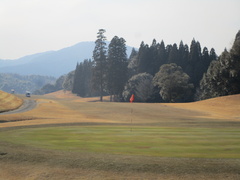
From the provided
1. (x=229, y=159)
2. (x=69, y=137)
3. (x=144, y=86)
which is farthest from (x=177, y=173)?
(x=144, y=86)

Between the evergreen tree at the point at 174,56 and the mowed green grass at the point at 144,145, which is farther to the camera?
the evergreen tree at the point at 174,56

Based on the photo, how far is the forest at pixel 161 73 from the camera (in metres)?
86.4

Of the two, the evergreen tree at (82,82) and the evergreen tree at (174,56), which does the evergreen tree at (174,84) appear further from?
the evergreen tree at (82,82)

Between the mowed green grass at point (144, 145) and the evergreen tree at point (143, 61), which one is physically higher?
the evergreen tree at point (143, 61)

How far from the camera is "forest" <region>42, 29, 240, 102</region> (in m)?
86.4

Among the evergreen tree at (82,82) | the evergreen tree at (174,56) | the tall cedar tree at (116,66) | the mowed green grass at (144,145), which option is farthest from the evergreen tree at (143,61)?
the mowed green grass at (144,145)

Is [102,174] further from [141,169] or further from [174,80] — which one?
[174,80]

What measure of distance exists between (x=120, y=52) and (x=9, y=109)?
61.1 m

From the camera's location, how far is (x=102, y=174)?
40.9 ft

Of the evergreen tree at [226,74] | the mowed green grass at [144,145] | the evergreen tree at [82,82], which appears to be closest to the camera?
the mowed green grass at [144,145]

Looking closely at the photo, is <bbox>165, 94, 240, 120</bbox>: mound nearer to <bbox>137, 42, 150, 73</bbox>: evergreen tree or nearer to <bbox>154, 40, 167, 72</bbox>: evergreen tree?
<bbox>154, 40, 167, 72</bbox>: evergreen tree

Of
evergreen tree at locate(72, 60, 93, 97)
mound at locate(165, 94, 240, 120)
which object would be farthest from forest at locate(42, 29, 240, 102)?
evergreen tree at locate(72, 60, 93, 97)

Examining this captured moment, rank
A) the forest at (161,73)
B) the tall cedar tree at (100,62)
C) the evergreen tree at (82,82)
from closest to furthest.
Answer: the forest at (161,73) → the tall cedar tree at (100,62) → the evergreen tree at (82,82)

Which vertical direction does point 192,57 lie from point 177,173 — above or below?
above
